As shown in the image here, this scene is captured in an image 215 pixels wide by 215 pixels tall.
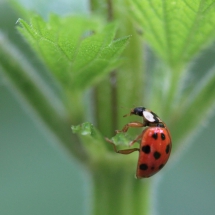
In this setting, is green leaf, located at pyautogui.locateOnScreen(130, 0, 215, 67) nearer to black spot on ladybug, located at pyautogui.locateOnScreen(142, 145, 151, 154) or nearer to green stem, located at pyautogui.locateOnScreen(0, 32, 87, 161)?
black spot on ladybug, located at pyautogui.locateOnScreen(142, 145, 151, 154)

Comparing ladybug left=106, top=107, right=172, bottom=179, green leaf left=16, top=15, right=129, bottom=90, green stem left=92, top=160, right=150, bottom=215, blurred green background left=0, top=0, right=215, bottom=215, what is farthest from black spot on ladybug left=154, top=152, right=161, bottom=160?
blurred green background left=0, top=0, right=215, bottom=215

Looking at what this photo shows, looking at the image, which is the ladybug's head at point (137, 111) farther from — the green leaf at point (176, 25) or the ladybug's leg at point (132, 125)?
the green leaf at point (176, 25)

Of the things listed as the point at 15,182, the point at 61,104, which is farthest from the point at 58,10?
the point at 15,182

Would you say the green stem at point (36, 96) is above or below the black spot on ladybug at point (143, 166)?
above

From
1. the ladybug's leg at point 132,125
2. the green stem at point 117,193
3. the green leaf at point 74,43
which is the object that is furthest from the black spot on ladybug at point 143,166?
the green leaf at point 74,43

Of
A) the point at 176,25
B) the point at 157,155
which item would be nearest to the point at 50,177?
the point at 157,155

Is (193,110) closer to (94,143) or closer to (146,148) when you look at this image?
(146,148)
